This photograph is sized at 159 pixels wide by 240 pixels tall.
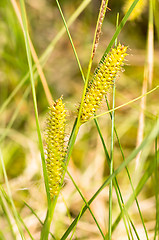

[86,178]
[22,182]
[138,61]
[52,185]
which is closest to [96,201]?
[86,178]

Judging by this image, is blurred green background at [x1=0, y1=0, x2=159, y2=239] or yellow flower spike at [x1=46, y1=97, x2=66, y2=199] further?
blurred green background at [x1=0, y1=0, x2=159, y2=239]

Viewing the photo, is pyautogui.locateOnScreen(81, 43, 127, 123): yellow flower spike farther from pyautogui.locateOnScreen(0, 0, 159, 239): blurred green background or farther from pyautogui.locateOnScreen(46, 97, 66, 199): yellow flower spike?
pyautogui.locateOnScreen(0, 0, 159, 239): blurred green background

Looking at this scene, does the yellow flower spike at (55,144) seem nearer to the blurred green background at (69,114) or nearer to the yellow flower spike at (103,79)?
the yellow flower spike at (103,79)

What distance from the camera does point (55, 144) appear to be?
1.83 ft

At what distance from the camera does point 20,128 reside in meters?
1.62

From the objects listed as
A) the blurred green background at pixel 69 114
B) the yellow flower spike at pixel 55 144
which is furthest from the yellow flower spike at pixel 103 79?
the blurred green background at pixel 69 114

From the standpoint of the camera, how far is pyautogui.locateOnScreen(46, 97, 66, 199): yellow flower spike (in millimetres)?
547

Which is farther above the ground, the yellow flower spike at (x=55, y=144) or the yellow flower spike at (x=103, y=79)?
the yellow flower spike at (x=103, y=79)

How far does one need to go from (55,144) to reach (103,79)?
13 cm

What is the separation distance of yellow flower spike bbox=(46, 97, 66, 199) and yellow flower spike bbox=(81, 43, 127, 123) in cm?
4

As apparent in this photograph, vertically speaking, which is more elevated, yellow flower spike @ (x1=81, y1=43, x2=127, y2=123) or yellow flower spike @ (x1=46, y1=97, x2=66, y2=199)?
yellow flower spike @ (x1=81, y1=43, x2=127, y2=123)

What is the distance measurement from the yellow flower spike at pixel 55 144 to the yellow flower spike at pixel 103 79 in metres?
0.04

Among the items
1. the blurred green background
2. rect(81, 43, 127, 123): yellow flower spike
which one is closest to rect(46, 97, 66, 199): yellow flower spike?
rect(81, 43, 127, 123): yellow flower spike

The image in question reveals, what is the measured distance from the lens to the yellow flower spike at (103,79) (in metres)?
0.54
